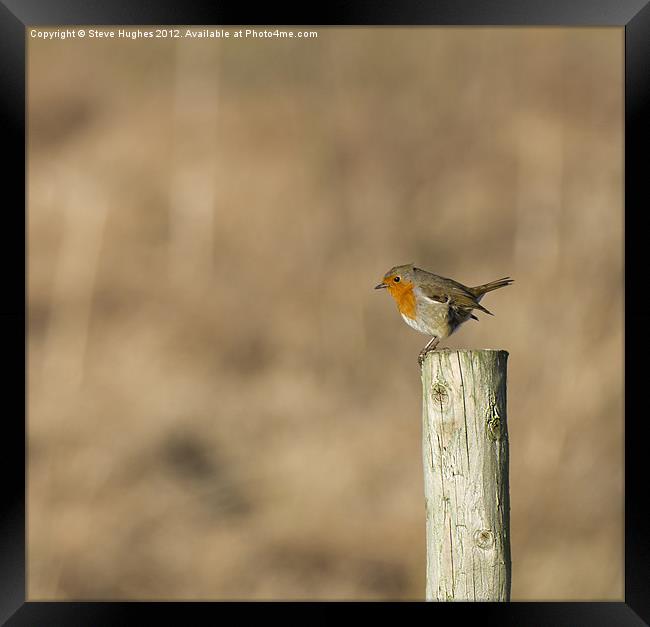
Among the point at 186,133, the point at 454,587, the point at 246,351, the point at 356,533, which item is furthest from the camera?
the point at 186,133

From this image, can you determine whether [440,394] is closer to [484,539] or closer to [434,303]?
[484,539]

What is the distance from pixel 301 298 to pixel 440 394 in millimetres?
6526

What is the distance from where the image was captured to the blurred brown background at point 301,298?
9234 millimetres

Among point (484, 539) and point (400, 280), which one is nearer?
point (484, 539)

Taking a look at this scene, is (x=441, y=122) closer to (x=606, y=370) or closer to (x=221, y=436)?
(x=606, y=370)

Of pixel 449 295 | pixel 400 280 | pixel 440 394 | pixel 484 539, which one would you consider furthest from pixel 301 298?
pixel 484 539

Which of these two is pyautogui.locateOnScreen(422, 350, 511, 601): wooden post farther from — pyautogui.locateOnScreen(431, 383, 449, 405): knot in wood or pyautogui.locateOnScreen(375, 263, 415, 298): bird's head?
pyautogui.locateOnScreen(375, 263, 415, 298): bird's head

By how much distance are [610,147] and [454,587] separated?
27.8 feet

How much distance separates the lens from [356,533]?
30.2ft

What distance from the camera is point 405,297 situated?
196 inches

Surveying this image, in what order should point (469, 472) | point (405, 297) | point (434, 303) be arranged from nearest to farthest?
point (469, 472), point (434, 303), point (405, 297)

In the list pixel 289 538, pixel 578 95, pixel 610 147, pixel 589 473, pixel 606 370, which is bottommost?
pixel 289 538

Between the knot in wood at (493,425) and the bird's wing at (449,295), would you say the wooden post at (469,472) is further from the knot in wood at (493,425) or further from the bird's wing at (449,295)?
the bird's wing at (449,295)

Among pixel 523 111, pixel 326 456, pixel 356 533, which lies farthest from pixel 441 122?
pixel 356 533
